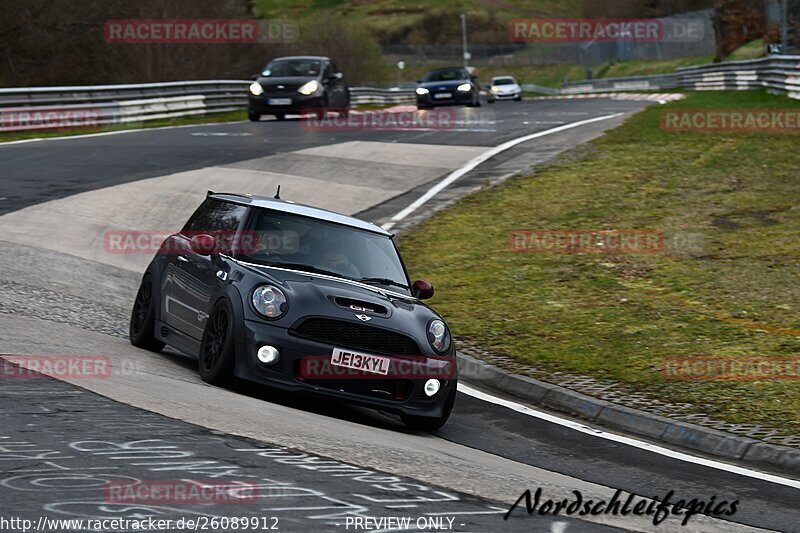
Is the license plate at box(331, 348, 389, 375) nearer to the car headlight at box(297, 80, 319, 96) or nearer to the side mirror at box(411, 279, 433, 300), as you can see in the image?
the side mirror at box(411, 279, 433, 300)

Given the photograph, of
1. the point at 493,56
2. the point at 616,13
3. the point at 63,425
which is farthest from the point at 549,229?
the point at 493,56

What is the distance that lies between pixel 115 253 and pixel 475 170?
9494mm

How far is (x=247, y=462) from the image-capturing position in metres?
6.32

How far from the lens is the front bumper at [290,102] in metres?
33.5

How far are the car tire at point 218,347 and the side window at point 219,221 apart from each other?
0.80 meters

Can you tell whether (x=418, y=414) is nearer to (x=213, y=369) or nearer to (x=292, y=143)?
(x=213, y=369)

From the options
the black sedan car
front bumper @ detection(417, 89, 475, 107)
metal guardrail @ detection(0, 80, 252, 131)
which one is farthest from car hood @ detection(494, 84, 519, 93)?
metal guardrail @ detection(0, 80, 252, 131)

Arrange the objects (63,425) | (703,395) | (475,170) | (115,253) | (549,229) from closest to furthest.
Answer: (63,425)
(703,395)
(115,253)
(549,229)
(475,170)

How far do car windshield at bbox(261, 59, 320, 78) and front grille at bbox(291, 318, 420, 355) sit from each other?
26.1 m

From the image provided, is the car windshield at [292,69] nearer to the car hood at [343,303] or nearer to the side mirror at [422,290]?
the side mirror at [422,290]

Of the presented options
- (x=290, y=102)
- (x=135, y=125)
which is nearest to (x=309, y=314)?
(x=290, y=102)

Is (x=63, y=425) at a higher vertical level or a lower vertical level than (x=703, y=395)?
higher

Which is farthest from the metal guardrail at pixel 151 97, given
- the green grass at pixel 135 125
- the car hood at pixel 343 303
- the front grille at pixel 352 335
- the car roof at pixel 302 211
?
the front grille at pixel 352 335

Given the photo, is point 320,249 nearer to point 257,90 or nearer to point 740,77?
point 257,90
